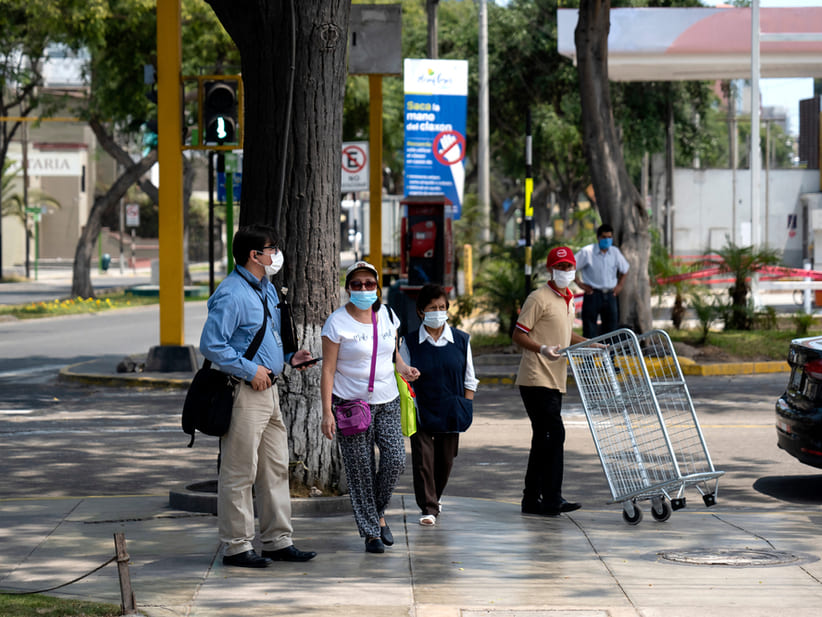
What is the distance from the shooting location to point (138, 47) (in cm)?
3422

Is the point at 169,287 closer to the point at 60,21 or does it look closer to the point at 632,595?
the point at 632,595

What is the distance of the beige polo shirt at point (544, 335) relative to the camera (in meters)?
8.70

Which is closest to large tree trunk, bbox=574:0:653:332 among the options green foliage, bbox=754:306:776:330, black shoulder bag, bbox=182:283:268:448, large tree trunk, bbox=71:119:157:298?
green foliage, bbox=754:306:776:330

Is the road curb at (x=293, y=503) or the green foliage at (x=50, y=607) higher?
the green foliage at (x=50, y=607)

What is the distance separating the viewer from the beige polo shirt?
870cm

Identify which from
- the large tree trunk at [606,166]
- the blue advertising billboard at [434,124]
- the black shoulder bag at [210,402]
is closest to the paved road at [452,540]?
the black shoulder bag at [210,402]

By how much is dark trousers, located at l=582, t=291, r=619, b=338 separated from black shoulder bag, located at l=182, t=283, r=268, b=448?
34.8 ft

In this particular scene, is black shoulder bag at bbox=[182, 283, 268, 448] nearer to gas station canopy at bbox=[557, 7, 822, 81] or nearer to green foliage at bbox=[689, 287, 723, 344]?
green foliage at bbox=[689, 287, 723, 344]

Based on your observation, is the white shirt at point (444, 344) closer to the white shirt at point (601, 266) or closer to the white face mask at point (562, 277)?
the white face mask at point (562, 277)

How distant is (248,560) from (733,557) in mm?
2811

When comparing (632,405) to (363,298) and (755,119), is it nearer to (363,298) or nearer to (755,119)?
(363,298)

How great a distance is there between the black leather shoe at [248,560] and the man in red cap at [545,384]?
2.36 m

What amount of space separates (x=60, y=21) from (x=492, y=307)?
649 inches

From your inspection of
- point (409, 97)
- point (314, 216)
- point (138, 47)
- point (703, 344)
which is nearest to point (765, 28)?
point (409, 97)
